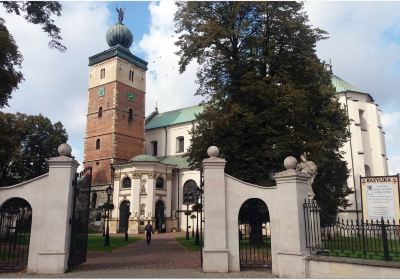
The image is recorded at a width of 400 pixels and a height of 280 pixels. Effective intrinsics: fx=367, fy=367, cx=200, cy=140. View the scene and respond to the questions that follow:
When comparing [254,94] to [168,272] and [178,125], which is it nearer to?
[168,272]

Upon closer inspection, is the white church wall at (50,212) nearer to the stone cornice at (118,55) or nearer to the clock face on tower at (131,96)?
the clock face on tower at (131,96)

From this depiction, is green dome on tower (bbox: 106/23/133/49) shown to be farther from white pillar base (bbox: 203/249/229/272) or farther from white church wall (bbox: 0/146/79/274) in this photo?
white pillar base (bbox: 203/249/229/272)

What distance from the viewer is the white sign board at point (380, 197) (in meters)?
14.0

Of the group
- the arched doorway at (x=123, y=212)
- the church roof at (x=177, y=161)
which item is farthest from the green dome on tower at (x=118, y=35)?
the arched doorway at (x=123, y=212)

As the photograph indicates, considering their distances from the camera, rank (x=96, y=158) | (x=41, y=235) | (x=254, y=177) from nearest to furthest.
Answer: (x=41, y=235) → (x=254, y=177) → (x=96, y=158)

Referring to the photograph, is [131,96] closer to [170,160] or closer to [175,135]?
[175,135]

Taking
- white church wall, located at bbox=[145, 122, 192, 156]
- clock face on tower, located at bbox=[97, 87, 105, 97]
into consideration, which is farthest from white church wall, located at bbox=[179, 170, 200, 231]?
clock face on tower, located at bbox=[97, 87, 105, 97]

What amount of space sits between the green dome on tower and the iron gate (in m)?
42.3

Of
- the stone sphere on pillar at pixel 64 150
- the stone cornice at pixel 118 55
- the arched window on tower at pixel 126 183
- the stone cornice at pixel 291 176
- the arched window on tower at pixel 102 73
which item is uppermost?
the stone cornice at pixel 118 55

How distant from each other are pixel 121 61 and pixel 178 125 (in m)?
11.9

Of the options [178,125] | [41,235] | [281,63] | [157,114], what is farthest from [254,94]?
[157,114]

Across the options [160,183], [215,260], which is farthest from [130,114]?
[215,260]

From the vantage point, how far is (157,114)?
199 ft

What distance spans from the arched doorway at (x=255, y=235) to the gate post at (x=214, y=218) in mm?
906
